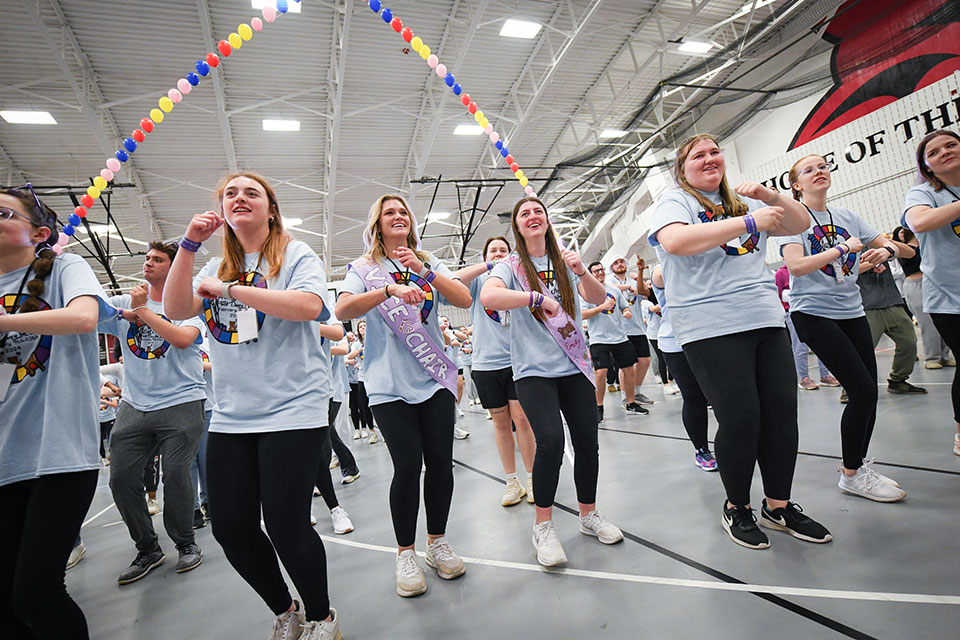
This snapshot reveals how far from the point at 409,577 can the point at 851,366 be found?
1.94m

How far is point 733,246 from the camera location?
173 cm

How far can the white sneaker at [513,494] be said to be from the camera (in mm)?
2561

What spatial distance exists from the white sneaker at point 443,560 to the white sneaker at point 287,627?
0.53 meters

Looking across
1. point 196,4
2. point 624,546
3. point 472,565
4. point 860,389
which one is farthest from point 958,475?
point 196,4

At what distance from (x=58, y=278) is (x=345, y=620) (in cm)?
142

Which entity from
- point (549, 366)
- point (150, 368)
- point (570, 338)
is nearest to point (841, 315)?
point (570, 338)

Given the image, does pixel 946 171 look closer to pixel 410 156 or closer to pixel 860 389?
pixel 860 389

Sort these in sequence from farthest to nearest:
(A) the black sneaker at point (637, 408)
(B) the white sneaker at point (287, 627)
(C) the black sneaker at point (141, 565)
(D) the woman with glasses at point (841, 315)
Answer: (A) the black sneaker at point (637, 408) → (C) the black sneaker at point (141, 565) → (D) the woman with glasses at point (841, 315) → (B) the white sneaker at point (287, 627)

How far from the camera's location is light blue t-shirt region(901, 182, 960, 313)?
2.08m

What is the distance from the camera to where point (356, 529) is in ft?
8.40

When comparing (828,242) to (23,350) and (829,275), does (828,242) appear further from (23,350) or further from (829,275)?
(23,350)

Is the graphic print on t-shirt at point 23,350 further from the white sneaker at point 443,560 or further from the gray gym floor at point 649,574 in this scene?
the white sneaker at point 443,560

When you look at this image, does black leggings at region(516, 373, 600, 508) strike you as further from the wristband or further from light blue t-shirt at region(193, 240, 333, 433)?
the wristband

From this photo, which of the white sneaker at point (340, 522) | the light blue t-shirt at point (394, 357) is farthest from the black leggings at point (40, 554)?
the white sneaker at point (340, 522)
